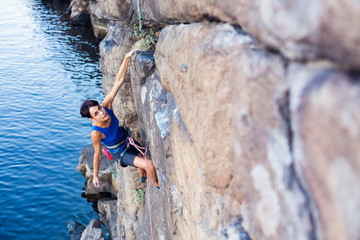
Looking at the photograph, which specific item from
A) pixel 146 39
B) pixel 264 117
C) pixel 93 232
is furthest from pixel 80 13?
pixel 264 117

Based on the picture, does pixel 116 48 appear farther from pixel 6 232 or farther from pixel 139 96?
pixel 6 232

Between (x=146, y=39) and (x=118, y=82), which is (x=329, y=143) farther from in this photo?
(x=146, y=39)

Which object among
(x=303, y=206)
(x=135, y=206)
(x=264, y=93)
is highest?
(x=264, y=93)

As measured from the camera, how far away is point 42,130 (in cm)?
1900

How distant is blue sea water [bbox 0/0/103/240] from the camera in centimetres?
1424

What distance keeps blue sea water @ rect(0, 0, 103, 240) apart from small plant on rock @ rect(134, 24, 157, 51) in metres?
9.50

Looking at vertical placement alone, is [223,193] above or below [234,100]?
below

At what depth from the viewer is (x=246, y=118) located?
3070 mm

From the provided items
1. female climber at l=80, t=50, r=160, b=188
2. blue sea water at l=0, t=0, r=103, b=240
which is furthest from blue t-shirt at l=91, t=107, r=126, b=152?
blue sea water at l=0, t=0, r=103, b=240

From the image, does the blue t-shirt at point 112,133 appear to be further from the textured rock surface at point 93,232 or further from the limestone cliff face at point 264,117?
the textured rock surface at point 93,232

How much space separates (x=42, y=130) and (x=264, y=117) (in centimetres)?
1859

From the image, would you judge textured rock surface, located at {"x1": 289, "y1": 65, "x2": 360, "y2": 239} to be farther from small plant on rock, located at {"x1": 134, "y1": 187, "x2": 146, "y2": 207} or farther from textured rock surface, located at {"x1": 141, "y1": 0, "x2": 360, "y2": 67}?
small plant on rock, located at {"x1": 134, "y1": 187, "x2": 146, "y2": 207}

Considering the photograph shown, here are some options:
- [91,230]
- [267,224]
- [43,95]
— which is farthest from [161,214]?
[43,95]

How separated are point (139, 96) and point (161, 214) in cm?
295
